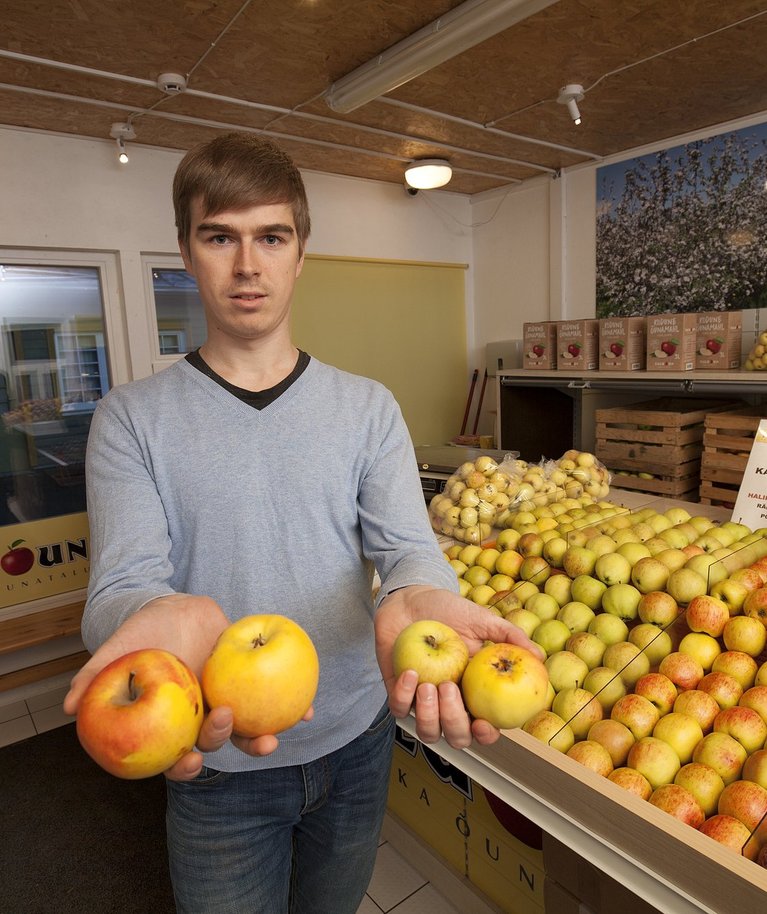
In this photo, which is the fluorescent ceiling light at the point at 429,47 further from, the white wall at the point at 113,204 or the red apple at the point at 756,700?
the red apple at the point at 756,700

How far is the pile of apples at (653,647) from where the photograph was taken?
3.63ft

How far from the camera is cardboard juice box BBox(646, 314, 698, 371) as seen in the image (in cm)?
328

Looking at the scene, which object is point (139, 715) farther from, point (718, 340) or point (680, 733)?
point (718, 340)

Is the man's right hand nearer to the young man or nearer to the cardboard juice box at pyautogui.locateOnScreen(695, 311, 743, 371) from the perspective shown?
the young man

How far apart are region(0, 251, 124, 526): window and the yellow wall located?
1325 millimetres

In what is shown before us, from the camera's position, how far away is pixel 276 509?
108 centimetres

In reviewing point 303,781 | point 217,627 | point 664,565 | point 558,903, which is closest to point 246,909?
point 303,781

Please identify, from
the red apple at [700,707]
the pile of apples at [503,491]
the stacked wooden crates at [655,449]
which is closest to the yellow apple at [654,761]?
the red apple at [700,707]

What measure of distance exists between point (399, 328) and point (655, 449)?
2382mm

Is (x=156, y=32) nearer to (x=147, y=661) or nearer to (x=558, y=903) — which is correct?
(x=147, y=661)

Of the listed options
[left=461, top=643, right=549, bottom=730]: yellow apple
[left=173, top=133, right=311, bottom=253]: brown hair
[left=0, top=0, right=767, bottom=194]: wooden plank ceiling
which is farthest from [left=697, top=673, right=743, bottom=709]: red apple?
[left=0, top=0, right=767, bottom=194]: wooden plank ceiling

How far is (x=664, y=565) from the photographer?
167 centimetres

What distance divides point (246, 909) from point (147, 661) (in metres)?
0.64

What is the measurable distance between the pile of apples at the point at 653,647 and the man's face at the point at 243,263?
0.74 meters
